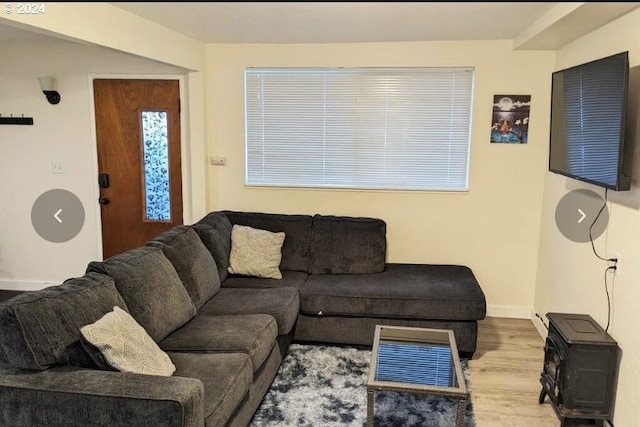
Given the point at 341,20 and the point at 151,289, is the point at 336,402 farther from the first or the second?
the point at 341,20

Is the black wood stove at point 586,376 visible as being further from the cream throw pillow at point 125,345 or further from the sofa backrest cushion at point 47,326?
the sofa backrest cushion at point 47,326

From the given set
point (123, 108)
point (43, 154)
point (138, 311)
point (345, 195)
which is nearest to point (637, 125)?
point (345, 195)

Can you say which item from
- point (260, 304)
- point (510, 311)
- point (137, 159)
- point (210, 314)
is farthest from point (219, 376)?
point (510, 311)

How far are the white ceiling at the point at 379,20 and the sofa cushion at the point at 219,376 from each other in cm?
203

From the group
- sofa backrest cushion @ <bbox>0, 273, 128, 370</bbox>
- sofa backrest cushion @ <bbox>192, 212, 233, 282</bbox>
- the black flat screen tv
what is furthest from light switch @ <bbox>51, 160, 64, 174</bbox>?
the black flat screen tv

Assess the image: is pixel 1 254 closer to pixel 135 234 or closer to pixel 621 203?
pixel 135 234

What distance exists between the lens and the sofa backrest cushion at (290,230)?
13.8 feet

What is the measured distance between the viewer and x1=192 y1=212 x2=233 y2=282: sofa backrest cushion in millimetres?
3824

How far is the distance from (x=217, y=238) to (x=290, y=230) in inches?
25.6

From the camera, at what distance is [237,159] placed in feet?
15.4

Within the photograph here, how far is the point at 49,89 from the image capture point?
459cm

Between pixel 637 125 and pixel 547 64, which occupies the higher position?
pixel 547 64

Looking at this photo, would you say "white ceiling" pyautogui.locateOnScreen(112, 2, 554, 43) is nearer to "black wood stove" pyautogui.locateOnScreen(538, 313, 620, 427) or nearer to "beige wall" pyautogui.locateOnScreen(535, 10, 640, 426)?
"beige wall" pyautogui.locateOnScreen(535, 10, 640, 426)

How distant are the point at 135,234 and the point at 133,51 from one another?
80.1 inches
